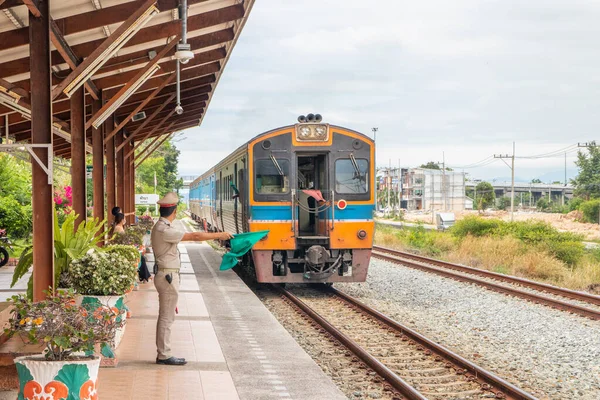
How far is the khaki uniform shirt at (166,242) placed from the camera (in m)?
6.27

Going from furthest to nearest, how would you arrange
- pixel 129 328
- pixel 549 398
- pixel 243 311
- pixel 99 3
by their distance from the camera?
pixel 243 311 → pixel 99 3 → pixel 129 328 → pixel 549 398

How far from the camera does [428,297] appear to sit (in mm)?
13219

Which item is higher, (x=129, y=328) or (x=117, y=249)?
(x=117, y=249)

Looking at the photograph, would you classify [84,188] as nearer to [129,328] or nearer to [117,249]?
[117,249]

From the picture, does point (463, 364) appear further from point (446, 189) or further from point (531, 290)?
point (446, 189)

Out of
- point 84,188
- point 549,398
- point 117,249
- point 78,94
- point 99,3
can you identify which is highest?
point 99,3

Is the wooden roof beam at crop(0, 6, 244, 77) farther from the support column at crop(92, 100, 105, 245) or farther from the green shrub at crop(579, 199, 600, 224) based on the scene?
the green shrub at crop(579, 199, 600, 224)

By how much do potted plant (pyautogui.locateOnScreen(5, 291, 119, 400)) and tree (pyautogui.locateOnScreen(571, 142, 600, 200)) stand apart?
69.4 meters

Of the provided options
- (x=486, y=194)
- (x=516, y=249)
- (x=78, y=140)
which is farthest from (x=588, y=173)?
(x=78, y=140)

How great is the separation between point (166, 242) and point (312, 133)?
21.9 ft

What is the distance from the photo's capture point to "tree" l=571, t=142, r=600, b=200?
69.6 meters

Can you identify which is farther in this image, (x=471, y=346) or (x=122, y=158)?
(x=122, y=158)

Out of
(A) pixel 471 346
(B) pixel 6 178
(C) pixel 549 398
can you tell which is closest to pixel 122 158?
(B) pixel 6 178

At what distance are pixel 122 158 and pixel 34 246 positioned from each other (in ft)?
53.5
